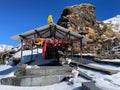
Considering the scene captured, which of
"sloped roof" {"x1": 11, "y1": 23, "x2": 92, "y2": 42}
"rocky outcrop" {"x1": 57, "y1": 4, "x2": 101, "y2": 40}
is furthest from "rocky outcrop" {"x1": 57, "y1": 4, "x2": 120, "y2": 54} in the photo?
"sloped roof" {"x1": 11, "y1": 23, "x2": 92, "y2": 42}

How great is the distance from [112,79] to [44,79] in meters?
3.63

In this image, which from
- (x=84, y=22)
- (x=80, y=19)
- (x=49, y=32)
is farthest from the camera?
(x=84, y=22)

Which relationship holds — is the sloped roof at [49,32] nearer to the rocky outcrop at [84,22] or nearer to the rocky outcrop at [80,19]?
the rocky outcrop at [84,22]

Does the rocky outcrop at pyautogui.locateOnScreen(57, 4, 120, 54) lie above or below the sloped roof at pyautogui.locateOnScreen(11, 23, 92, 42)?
above

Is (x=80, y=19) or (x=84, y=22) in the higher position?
(x=80, y=19)

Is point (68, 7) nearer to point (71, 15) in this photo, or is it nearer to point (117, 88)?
point (71, 15)

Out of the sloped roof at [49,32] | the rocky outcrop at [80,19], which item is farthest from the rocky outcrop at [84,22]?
the sloped roof at [49,32]

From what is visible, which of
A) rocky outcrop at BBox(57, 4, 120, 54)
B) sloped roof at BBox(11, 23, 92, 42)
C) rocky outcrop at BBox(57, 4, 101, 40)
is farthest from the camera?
rocky outcrop at BBox(57, 4, 101, 40)

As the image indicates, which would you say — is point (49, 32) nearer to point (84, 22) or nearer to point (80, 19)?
point (80, 19)

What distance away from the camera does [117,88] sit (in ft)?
25.8

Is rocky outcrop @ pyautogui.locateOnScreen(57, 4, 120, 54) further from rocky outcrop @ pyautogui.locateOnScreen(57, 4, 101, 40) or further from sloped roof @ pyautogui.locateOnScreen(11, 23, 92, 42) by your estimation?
sloped roof @ pyautogui.locateOnScreen(11, 23, 92, 42)

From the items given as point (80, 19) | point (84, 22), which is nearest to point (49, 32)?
point (80, 19)

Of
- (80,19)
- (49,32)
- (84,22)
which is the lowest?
(49,32)

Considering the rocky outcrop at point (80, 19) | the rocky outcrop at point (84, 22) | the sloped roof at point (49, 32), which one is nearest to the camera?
the sloped roof at point (49, 32)
